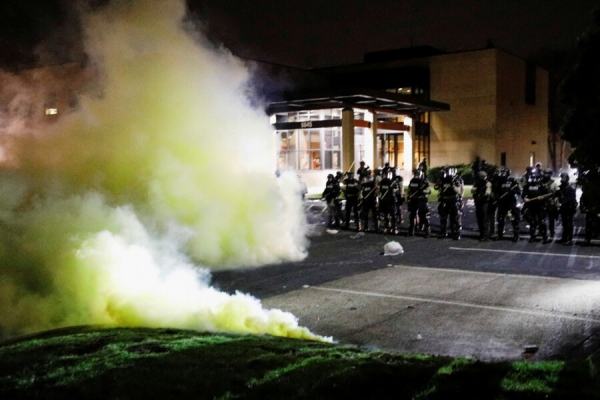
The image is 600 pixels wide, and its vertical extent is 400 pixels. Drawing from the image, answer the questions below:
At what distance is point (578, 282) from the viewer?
379 inches

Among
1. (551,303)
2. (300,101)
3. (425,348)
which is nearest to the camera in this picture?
(425,348)

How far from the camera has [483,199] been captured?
14.7 meters

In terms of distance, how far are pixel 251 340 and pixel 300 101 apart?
26942 mm

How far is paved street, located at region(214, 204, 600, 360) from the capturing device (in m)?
6.73

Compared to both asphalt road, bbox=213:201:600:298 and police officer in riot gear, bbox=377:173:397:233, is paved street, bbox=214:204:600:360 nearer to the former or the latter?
asphalt road, bbox=213:201:600:298

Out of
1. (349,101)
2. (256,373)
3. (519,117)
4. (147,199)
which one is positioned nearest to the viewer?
(256,373)

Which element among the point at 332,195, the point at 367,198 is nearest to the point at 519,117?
the point at 332,195

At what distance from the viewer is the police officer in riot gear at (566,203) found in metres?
13.7

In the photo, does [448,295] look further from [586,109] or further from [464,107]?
[464,107]

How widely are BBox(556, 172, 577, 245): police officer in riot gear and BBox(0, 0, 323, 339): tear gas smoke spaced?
19.8 feet

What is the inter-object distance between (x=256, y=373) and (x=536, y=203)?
11180 millimetres

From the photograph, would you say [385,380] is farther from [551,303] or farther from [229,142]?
[229,142]

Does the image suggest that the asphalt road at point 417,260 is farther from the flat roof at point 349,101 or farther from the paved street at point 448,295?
the flat roof at point 349,101

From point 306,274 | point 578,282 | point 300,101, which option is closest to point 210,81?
point 306,274
